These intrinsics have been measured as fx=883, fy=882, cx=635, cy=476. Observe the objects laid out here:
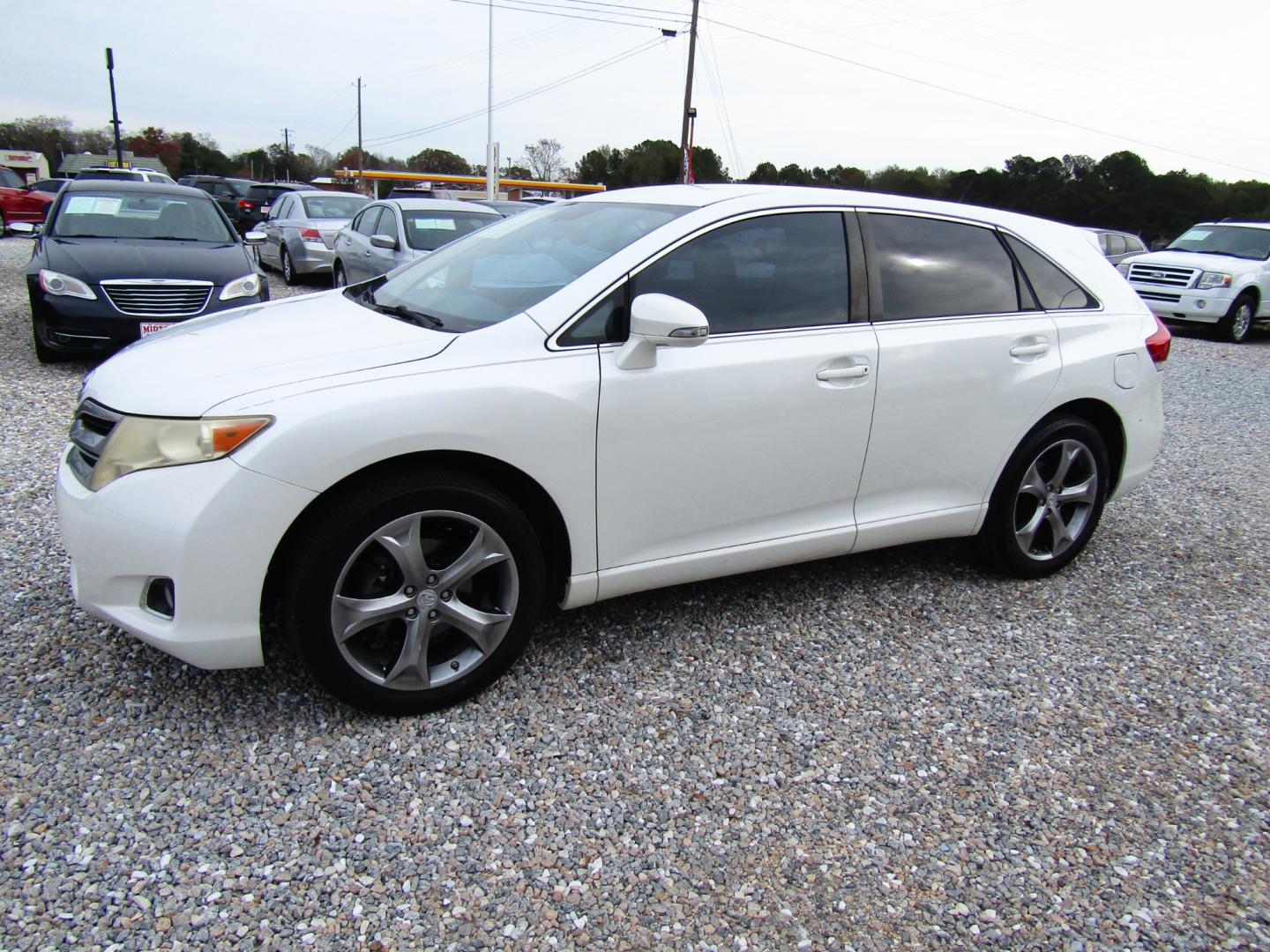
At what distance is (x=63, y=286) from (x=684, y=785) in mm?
6889

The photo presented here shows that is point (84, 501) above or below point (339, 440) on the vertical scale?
below

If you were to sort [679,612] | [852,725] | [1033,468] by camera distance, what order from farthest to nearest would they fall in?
1. [1033,468]
2. [679,612]
3. [852,725]

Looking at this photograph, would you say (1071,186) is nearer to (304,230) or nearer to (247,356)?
(304,230)

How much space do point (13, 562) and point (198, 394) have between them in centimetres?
190

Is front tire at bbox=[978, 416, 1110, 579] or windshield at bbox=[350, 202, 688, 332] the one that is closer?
windshield at bbox=[350, 202, 688, 332]

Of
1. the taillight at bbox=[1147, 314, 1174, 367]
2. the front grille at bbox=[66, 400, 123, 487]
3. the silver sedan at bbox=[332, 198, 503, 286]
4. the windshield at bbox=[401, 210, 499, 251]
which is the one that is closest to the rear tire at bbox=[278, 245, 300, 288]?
the silver sedan at bbox=[332, 198, 503, 286]

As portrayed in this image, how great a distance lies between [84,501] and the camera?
2.56 meters

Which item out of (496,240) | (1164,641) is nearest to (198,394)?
(496,240)

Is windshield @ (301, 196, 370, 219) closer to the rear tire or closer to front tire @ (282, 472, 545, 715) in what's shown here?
the rear tire

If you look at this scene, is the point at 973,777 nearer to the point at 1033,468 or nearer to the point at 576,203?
the point at 1033,468

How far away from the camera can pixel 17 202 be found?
851 inches

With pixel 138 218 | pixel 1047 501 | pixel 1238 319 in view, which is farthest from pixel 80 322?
pixel 1238 319

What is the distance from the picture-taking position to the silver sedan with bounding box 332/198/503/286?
997cm

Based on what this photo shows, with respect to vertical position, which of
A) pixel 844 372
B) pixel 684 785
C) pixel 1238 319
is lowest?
pixel 684 785
